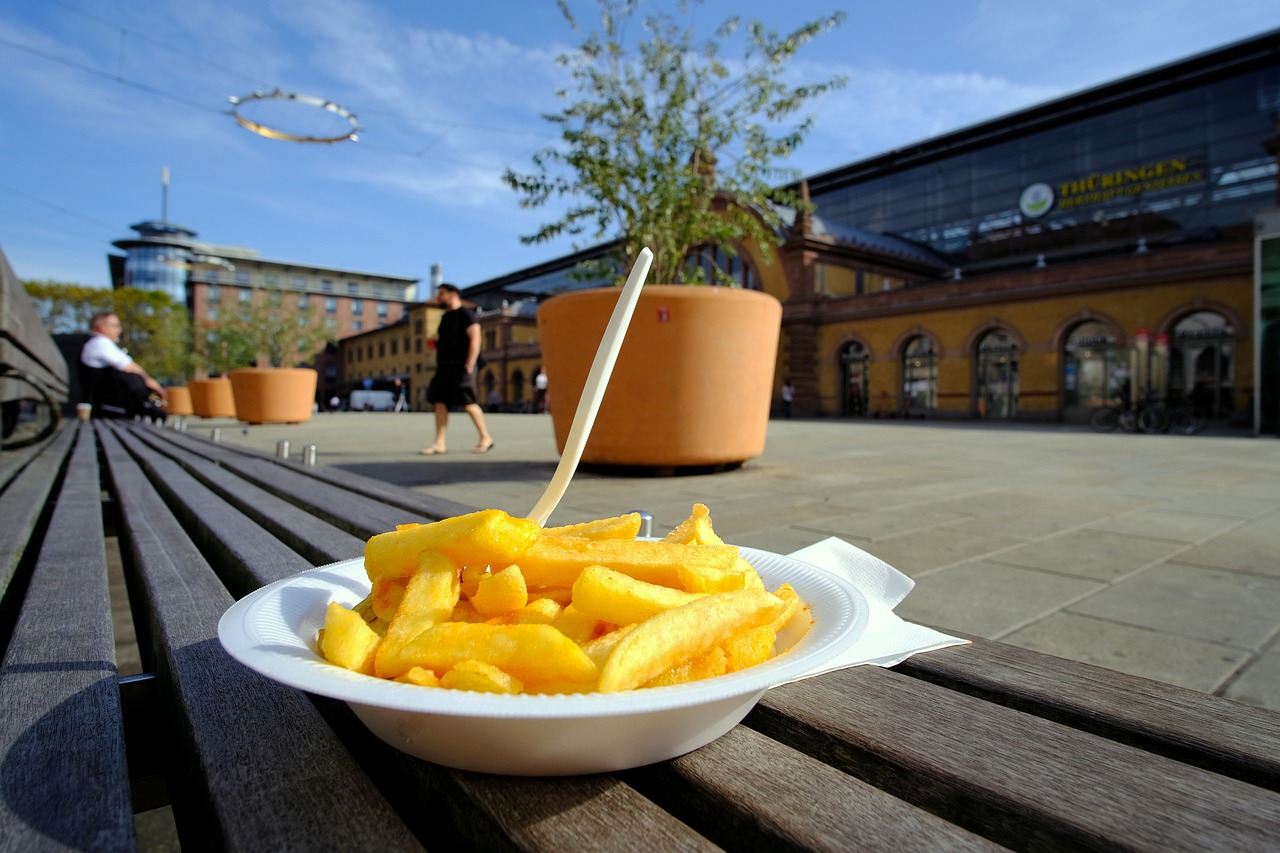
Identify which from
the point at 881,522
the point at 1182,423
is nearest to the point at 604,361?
the point at 881,522

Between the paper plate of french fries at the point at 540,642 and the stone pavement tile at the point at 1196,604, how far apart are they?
186cm

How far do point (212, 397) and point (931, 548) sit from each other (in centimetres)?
1880

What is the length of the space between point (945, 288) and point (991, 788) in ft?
93.6

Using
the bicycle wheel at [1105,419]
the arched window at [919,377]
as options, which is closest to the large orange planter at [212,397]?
the bicycle wheel at [1105,419]

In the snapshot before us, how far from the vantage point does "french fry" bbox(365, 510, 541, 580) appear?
0.66 meters

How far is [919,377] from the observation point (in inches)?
1096

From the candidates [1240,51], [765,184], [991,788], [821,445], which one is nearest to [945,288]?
[1240,51]

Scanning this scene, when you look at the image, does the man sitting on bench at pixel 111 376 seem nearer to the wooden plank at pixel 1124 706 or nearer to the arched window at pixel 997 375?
the wooden plank at pixel 1124 706

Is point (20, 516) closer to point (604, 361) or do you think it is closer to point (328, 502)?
point (328, 502)

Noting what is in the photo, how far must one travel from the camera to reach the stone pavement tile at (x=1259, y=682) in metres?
1.60

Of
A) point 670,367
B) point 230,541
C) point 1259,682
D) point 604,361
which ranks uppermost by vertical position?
point 670,367

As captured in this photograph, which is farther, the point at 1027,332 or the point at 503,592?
the point at 1027,332

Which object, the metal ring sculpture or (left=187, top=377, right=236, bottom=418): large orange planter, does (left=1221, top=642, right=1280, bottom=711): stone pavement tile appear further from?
(left=187, top=377, right=236, bottom=418): large orange planter

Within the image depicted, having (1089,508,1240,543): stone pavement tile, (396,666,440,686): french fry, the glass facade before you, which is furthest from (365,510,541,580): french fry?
the glass facade
